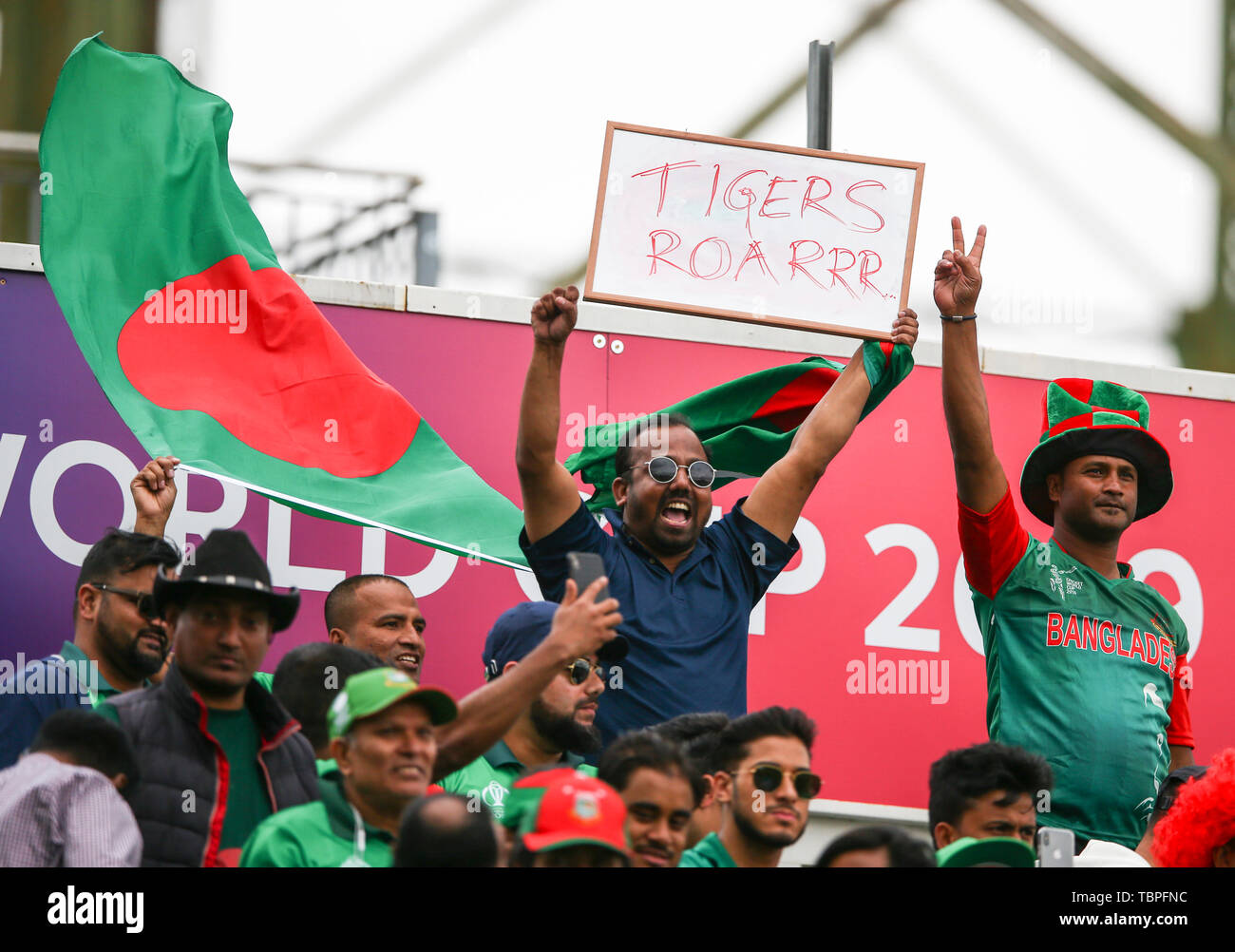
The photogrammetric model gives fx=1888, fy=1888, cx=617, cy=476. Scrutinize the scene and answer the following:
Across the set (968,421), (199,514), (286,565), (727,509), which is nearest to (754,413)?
(727,509)

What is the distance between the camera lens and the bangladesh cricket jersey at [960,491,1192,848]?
17.6ft

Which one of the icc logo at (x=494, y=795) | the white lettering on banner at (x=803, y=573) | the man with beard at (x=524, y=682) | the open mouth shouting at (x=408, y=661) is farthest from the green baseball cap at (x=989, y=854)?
the white lettering on banner at (x=803, y=573)

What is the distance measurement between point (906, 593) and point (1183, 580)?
1.39m

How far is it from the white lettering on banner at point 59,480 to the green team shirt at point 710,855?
3027 mm

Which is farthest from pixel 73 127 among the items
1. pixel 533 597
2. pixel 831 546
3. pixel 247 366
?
pixel 831 546

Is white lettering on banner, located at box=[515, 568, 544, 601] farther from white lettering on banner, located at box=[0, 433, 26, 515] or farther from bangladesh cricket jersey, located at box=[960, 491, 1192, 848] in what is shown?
bangladesh cricket jersey, located at box=[960, 491, 1192, 848]

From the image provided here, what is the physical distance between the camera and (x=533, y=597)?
7199 mm

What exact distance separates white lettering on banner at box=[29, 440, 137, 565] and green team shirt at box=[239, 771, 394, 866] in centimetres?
291

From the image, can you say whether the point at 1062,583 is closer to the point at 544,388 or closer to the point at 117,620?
the point at 544,388

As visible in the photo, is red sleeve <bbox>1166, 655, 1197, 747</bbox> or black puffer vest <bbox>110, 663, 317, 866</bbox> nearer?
black puffer vest <bbox>110, 663, 317, 866</bbox>

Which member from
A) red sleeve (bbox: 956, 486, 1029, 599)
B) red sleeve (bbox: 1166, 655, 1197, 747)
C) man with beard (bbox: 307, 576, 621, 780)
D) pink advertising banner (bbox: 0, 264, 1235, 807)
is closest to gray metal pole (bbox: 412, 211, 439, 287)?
pink advertising banner (bbox: 0, 264, 1235, 807)

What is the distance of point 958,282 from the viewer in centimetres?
555

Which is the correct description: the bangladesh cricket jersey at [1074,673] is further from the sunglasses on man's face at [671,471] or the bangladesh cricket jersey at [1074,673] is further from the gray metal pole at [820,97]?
the gray metal pole at [820,97]
